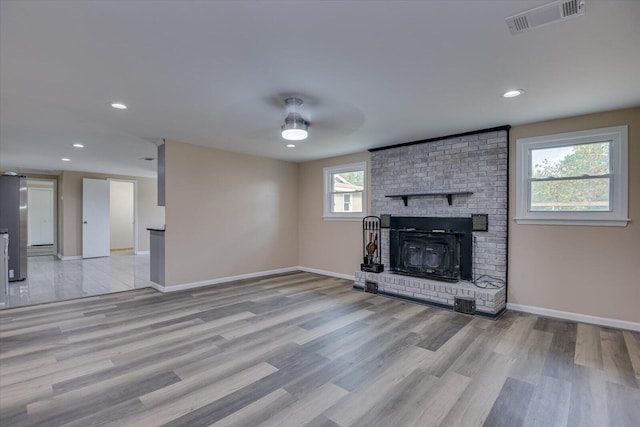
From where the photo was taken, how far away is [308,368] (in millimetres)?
2586

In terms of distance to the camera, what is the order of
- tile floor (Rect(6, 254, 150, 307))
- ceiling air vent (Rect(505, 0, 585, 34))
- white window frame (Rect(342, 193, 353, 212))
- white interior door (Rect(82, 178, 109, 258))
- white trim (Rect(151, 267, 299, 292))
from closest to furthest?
1. ceiling air vent (Rect(505, 0, 585, 34))
2. tile floor (Rect(6, 254, 150, 307))
3. white trim (Rect(151, 267, 299, 292))
4. white window frame (Rect(342, 193, 353, 212))
5. white interior door (Rect(82, 178, 109, 258))

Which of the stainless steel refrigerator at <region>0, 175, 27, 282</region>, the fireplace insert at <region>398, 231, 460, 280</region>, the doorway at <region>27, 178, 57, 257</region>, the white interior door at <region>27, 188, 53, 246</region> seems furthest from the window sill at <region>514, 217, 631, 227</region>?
the white interior door at <region>27, 188, 53, 246</region>

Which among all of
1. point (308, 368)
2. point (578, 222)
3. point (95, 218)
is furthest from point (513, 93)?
point (95, 218)

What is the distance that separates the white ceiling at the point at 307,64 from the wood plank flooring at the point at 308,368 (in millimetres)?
2486

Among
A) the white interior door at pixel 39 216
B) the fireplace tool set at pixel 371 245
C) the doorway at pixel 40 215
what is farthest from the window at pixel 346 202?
the white interior door at pixel 39 216

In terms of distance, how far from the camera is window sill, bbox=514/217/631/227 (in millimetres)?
3495

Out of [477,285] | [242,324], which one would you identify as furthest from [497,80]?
[242,324]

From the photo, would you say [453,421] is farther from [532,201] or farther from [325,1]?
[532,201]

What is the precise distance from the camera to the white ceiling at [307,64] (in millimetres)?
1855

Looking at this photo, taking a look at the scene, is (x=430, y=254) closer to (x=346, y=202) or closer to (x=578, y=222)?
(x=578, y=222)

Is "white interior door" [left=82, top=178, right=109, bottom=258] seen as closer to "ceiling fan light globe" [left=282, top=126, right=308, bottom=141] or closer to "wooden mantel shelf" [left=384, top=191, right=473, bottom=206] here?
"ceiling fan light globe" [left=282, top=126, right=308, bottom=141]

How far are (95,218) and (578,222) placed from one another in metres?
11.0

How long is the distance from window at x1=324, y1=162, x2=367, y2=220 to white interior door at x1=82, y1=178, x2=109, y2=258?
7024mm

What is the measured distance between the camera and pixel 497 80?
9.11 ft
